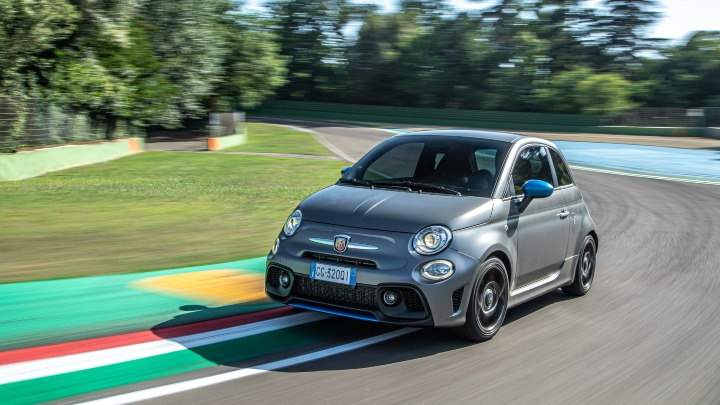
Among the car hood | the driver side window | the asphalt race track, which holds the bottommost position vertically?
the asphalt race track

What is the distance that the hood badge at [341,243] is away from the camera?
5.91 meters

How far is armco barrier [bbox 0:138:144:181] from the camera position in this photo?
18.6m

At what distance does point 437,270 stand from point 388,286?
0.38m

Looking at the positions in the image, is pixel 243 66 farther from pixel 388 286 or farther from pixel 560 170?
pixel 388 286

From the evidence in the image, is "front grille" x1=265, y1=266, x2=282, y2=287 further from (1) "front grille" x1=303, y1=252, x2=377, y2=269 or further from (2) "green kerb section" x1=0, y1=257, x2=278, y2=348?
(2) "green kerb section" x1=0, y1=257, x2=278, y2=348

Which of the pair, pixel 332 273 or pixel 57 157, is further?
pixel 57 157

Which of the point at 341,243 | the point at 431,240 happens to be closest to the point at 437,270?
the point at 431,240

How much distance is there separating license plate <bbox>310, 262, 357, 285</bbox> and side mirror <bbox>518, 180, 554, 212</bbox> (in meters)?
1.81

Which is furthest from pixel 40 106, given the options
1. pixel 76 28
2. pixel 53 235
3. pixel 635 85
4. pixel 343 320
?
pixel 635 85

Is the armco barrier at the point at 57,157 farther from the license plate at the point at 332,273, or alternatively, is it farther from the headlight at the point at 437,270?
the headlight at the point at 437,270

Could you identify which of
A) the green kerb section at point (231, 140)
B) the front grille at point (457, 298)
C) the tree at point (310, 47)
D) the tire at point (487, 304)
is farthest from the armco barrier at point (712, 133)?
the front grille at point (457, 298)

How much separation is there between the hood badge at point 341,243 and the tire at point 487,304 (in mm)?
1014

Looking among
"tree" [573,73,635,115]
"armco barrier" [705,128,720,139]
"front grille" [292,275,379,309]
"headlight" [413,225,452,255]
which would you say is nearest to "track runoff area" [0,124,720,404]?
"front grille" [292,275,379,309]

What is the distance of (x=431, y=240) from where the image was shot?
19.2 ft
